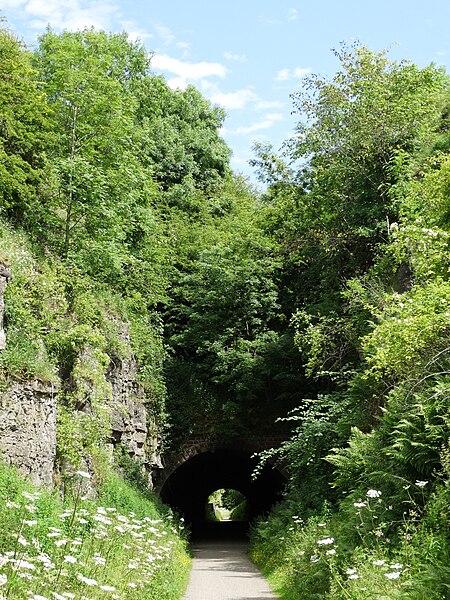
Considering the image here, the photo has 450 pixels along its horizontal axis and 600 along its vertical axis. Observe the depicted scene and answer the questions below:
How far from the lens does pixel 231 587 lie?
12414 mm

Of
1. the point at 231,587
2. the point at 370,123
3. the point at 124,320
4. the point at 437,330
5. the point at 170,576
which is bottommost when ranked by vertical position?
the point at 231,587

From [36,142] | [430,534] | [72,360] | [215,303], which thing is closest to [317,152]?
[215,303]

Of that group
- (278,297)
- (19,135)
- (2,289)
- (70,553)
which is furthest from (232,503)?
(70,553)

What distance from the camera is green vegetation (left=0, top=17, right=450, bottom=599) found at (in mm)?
9438

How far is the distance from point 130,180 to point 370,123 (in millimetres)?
7323

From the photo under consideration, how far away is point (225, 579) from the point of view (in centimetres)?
1377

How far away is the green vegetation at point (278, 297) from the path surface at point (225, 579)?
24.5 inches

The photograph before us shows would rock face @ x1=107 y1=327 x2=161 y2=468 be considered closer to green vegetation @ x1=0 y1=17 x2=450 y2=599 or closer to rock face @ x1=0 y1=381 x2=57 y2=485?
green vegetation @ x1=0 y1=17 x2=450 y2=599

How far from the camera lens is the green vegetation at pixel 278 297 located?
31.0 ft

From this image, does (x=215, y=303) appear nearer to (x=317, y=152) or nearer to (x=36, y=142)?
(x=317, y=152)

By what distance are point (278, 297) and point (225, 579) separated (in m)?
12.5

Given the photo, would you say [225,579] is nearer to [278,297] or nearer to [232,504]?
[278,297]

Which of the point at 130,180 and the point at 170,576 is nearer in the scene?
the point at 170,576

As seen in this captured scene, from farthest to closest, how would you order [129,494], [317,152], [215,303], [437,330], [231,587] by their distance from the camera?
[215,303]
[317,152]
[129,494]
[231,587]
[437,330]
